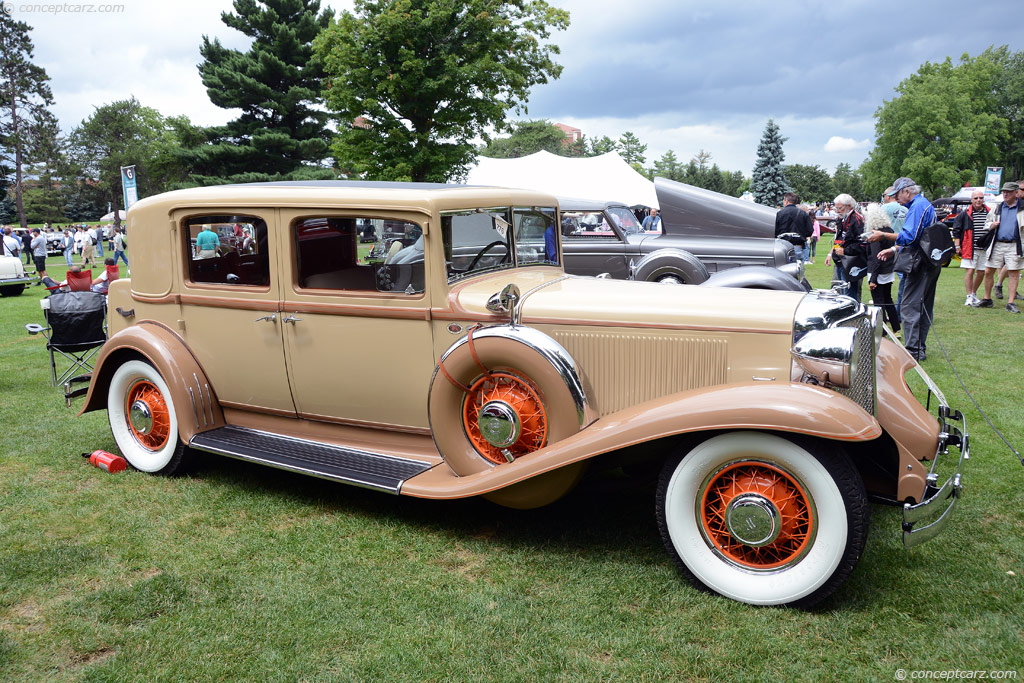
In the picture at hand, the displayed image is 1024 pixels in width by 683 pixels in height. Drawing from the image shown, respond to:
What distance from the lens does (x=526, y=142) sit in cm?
7462

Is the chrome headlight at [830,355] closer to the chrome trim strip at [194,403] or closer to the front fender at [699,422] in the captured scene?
the front fender at [699,422]

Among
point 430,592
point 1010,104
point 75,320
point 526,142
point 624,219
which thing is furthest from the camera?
point 526,142

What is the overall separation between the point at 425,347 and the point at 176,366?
1789mm

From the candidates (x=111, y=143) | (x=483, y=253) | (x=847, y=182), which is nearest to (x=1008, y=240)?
(x=483, y=253)

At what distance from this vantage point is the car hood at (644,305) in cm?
321

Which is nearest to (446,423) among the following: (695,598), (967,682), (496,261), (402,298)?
(402,298)

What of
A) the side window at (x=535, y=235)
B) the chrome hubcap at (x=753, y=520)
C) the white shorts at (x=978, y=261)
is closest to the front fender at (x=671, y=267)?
the white shorts at (x=978, y=261)

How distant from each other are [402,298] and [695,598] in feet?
6.89

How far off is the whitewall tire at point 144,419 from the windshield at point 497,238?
220 cm

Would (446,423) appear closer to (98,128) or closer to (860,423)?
(860,423)

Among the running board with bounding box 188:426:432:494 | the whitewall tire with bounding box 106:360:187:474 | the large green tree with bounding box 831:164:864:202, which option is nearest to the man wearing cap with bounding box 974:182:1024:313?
the running board with bounding box 188:426:432:494

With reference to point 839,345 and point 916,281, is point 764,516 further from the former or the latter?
point 916,281

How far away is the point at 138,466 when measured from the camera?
15.3 ft

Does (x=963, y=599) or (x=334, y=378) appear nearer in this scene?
(x=963, y=599)
